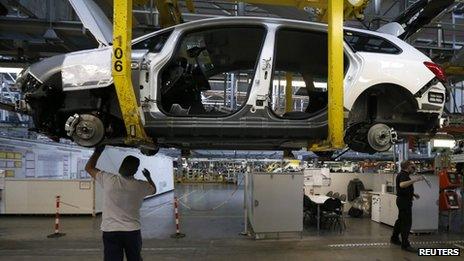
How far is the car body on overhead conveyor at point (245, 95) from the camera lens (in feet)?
10.1

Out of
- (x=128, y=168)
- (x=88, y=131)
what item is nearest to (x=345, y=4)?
(x=88, y=131)

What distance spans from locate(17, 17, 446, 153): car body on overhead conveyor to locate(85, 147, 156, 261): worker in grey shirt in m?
0.62

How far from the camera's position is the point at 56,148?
13.8 meters

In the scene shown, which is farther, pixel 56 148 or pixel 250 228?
pixel 56 148

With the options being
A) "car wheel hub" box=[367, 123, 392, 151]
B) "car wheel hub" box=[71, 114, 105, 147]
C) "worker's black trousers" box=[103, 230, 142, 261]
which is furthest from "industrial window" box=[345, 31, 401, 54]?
"worker's black trousers" box=[103, 230, 142, 261]

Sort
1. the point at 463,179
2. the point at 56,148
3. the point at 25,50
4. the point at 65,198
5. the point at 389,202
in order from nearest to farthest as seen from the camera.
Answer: the point at 25,50 → the point at 463,179 → the point at 389,202 → the point at 65,198 → the point at 56,148

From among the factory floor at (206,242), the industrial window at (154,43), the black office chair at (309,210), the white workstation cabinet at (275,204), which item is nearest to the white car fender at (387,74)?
the industrial window at (154,43)

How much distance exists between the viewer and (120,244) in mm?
3811

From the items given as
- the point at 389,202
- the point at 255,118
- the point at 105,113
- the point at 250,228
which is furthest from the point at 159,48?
the point at 389,202

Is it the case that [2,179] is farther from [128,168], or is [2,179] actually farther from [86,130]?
[86,130]

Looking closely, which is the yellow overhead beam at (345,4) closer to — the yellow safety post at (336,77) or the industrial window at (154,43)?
the yellow safety post at (336,77)

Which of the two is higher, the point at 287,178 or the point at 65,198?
the point at 287,178

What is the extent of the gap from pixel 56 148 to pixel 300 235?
9018mm

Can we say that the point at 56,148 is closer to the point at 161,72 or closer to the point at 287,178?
the point at 287,178
